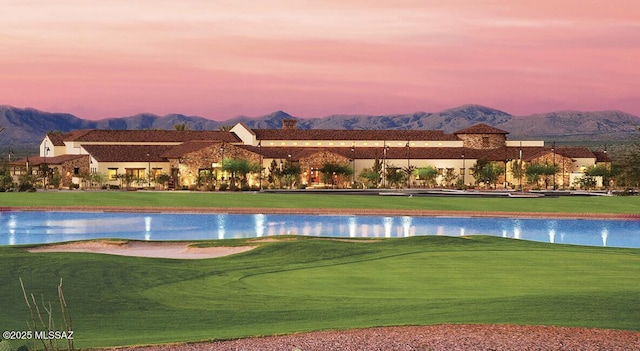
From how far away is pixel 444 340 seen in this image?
11.8m

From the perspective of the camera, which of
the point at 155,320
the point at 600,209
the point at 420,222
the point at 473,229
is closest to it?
the point at 155,320

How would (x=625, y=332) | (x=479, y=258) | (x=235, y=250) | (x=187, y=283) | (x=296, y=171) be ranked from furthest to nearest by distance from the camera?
(x=296, y=171), (x=235, y=250), (x=479, y=258), (x=187, y=283), (x=625, y=332)

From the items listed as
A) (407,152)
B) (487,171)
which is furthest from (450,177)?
(407,152)

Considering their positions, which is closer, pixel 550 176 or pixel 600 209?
pixel 600 209

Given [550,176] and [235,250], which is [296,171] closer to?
[550,176]

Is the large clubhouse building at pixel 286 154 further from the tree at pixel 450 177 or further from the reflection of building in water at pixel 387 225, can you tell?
the reflection of building in water at pixel 387 225

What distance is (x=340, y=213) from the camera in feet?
160

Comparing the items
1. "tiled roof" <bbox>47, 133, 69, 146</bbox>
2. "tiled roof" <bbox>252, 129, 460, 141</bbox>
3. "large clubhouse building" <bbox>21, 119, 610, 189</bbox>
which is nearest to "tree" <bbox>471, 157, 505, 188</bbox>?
Answer: "large clubhouse building" <bbox>21, 119, 610, 189</bbox>

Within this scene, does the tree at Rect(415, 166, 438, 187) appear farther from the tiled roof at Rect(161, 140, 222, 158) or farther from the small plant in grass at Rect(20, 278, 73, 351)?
the small plant in grass at Rect(20, 278, 73, 351)

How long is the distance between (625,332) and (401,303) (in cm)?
444

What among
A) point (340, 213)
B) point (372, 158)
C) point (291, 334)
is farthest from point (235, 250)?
point (372, 158)

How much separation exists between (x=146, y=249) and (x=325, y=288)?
1320 cm

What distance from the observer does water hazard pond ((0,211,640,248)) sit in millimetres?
36344

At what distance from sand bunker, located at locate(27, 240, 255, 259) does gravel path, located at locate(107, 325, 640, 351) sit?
1567cm
